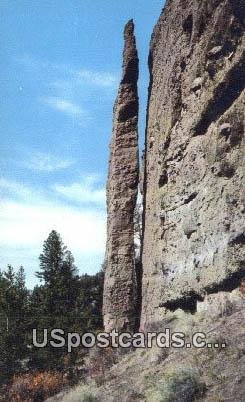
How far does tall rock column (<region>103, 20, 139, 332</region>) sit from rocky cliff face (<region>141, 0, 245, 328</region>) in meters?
1.17

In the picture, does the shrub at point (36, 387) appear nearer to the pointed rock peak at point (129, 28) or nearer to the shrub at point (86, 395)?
the shrub at point (86, 395)

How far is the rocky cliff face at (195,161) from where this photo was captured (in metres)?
15.7

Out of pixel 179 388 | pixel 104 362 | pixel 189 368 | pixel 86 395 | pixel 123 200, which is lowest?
pixel 86 395

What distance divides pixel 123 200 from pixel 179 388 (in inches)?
522

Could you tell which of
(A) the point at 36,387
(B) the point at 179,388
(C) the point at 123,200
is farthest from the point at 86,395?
(C) the point at 123,200

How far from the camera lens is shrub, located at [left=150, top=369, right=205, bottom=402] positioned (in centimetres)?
1058

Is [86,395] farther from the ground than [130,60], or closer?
closer

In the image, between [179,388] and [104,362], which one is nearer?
[179,388]

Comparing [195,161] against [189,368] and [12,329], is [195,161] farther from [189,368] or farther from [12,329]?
[12,329]

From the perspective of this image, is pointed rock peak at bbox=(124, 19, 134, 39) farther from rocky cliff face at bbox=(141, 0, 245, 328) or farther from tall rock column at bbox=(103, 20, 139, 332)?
rocky cliff face at bbox=(141, 0, 245, 328)

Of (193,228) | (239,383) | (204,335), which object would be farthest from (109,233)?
(239,383)

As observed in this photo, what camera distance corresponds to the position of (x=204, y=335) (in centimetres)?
1356

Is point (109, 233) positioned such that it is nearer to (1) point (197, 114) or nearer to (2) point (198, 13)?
(1) point (197, 114)

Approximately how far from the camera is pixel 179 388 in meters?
11.0
